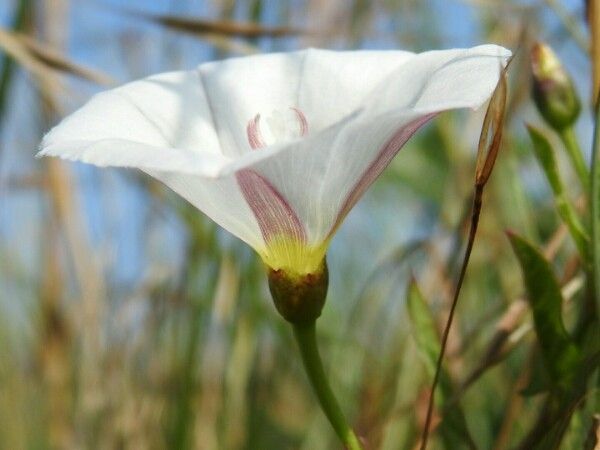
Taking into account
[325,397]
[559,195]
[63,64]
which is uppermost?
[63,64]

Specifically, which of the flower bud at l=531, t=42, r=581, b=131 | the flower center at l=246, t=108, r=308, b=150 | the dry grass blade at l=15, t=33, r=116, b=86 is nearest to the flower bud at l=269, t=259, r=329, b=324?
the flower center at l=246, t=108, r=308, b=150

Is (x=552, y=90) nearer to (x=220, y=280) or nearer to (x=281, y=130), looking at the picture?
(x=281, y=130)

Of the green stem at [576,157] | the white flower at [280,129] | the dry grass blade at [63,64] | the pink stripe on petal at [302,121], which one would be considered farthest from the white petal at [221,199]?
the dry grass blade at [63,64]

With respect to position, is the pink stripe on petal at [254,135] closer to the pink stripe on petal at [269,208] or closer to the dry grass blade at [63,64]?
the pink stripe on petal at [269,208]

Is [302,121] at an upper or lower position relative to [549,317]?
upper

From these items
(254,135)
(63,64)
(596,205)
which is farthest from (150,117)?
(63,64)

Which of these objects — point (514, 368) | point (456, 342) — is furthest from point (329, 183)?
point (514, 368)
